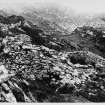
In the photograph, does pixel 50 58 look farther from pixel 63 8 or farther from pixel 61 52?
pixel 63 8

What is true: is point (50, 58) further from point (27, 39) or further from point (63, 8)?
point (63, 8)

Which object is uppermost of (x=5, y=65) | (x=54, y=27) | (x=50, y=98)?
(x=54, y=27)

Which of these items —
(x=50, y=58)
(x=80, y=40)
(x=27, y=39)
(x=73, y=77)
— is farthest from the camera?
(x=80, y=40)

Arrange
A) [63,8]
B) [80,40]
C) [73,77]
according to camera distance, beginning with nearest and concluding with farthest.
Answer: [73,77] < [80,40] < [63,8]

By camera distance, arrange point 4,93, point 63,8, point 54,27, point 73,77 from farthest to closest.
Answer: point 63,8 < point 54,27 < point 73,77 < point 4,93

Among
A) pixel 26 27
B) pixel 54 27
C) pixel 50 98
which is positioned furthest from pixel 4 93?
pixel 54 27

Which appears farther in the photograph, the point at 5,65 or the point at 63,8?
the point at 63,8

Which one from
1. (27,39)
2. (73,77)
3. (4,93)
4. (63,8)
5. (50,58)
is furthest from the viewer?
(63,8)

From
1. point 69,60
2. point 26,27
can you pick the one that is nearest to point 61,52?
point 69,60

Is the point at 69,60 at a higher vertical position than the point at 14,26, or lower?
lower
